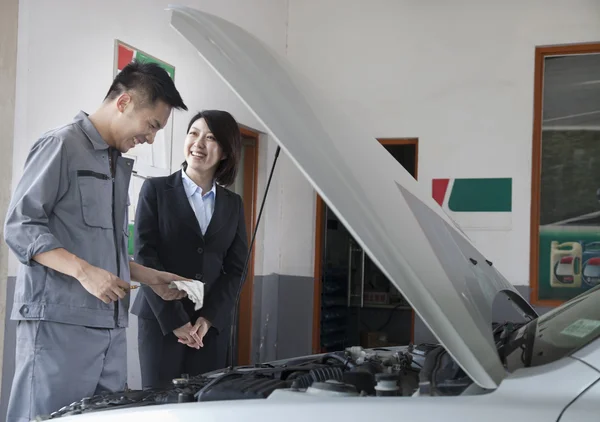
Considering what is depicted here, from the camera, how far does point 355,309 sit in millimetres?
7836

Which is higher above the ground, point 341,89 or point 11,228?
point 341,89

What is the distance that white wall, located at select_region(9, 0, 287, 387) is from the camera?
3.80 meters

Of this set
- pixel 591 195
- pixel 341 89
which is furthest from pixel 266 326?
pixel 591 195

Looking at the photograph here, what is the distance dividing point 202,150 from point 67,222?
3.41 ft

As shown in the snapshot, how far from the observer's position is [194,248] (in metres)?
3.10

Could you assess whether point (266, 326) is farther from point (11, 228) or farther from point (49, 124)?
point (11, 228)

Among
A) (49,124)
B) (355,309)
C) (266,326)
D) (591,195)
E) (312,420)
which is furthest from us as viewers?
(355,309)

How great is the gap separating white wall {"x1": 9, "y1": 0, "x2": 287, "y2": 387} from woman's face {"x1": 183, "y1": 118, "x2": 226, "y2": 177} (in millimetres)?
1137

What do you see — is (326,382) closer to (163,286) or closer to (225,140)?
(163,286)

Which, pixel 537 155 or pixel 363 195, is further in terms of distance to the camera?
pixel 537 155

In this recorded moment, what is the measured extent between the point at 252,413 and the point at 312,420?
4.9 inches

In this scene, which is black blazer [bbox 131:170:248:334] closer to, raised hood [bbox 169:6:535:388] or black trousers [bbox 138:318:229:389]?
black trousers [bbox 138:318:229:389]

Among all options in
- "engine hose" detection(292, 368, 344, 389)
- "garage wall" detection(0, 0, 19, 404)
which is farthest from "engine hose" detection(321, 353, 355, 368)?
"garage wall" detection(0, 0, 19, 404)

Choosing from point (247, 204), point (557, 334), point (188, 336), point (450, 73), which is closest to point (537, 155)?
point (450, 73)
